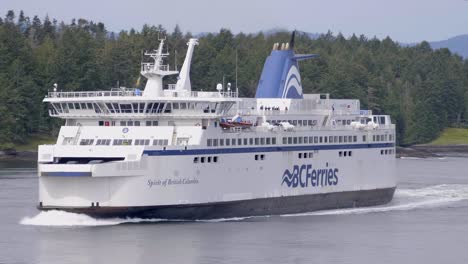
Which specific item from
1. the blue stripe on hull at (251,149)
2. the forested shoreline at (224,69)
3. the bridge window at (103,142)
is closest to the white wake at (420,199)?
the blue stripe on hull at (251,149)

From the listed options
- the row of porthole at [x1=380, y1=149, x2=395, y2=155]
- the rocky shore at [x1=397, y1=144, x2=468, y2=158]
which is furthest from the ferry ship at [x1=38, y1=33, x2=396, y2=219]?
the rocky shore at [x1=397, y1=144, x2=468, y2=158]

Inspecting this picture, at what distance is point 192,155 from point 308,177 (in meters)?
8.08

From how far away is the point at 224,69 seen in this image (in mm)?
113000

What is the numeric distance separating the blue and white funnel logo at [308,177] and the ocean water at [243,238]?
4.28 feet

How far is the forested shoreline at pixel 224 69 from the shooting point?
3792 inches

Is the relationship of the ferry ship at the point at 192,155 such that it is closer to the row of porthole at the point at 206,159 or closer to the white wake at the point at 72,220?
the row of porthole at the point at 206,159

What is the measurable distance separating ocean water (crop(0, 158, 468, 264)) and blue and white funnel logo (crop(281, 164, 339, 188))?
1.30 metres

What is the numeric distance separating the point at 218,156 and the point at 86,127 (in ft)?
16.5

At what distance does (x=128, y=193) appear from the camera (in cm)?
4594

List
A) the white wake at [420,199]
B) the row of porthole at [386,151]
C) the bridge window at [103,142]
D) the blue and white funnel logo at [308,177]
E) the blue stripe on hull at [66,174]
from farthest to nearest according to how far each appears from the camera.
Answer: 1. the row of porthole at [386,151]
2. the white wake at [420,199]
3. the blue and white funnel logo at [308,177]
4. the bridge window at [103,142]
5. the blue stripe on hull at [66,174]

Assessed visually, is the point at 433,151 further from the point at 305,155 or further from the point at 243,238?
the point at 243,238

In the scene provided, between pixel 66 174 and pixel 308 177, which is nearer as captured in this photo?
pixel 66 174

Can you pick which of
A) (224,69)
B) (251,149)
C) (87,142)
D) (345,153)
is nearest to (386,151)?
(345,153)

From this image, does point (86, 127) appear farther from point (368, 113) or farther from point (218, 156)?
point (368, 113)
